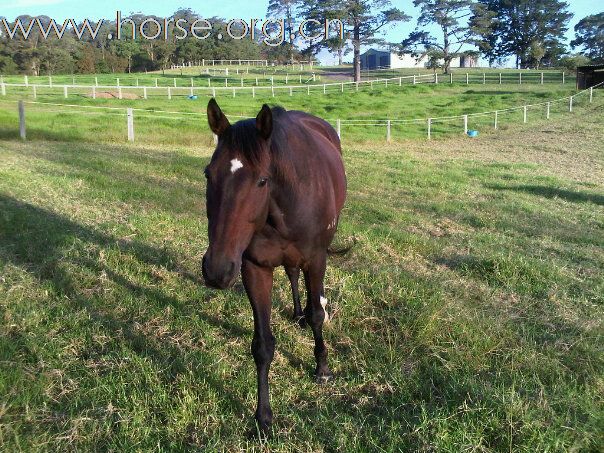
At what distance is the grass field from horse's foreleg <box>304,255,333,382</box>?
0.38ft

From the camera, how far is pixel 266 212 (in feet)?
8.46

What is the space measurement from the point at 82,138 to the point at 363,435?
1520 cm

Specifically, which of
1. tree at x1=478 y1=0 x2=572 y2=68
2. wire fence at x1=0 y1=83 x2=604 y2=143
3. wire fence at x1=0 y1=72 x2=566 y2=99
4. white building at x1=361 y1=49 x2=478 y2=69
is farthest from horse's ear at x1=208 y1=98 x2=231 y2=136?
white building at x1=361 y1=49 x2=478 y2=69

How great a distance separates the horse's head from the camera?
224 cm

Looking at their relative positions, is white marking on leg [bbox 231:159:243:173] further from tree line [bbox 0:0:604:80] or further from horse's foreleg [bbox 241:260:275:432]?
tree line [bbox 0:0:604:80]

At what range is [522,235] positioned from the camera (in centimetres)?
688

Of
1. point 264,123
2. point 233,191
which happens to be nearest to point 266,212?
point 233,191

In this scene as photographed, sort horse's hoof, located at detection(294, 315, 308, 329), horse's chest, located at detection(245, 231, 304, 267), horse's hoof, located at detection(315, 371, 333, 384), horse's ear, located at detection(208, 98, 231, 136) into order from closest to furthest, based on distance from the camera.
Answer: horse's ear, located at detection(208, 98, 231, 136), horse's chest, located at detection(245, 231, 304, 267), horse's hoof, located at detection(315, 371, 333, 384), horse's hoof, located at detection(294, 315, 308, 329)

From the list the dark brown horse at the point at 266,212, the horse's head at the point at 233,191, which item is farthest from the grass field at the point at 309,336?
the horse's head at the point at 233,191

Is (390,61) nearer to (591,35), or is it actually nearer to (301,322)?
(591,35)

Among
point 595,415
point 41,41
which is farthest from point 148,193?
point 41,41

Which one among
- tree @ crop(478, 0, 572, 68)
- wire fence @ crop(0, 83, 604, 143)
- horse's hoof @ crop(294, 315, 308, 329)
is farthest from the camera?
tree @ crop(478, 0, 572, 68)

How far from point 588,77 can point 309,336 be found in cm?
3981

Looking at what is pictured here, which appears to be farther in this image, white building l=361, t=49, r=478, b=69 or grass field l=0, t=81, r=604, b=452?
white building l=361, t=49, r=478, b=69
